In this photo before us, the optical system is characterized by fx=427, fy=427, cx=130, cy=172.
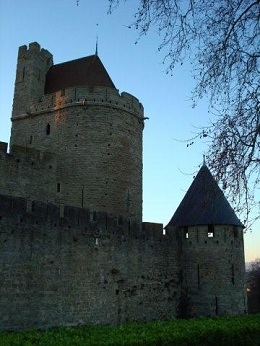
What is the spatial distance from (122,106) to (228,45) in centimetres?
1130

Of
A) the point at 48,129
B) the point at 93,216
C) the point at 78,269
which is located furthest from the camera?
the point at 48,129

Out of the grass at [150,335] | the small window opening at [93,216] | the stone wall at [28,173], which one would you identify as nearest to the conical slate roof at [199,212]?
the small window opening at [93,216]

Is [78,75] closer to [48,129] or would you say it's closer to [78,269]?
[48,129]

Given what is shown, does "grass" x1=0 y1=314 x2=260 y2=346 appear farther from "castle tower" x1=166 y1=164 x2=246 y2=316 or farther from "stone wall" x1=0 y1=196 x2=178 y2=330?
"castle tower" x1=166 y1=164 x2=246 y2=316

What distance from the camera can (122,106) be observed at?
1753 cm

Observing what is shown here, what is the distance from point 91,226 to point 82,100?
599cm

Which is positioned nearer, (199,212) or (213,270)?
(213,270)

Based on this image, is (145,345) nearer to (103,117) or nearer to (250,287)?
(103,117)

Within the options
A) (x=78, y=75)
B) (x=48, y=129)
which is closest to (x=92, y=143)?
(x=48, y=129)

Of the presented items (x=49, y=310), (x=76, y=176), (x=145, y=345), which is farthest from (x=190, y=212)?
(x=145, y=345)

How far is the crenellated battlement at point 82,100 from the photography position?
1698cm

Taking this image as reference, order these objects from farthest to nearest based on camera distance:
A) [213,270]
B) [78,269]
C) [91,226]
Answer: [213,270] → [91,226] → [78,269]

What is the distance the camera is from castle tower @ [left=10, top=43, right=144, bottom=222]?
1638 centimetres

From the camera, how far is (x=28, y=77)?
18359 millimetres
